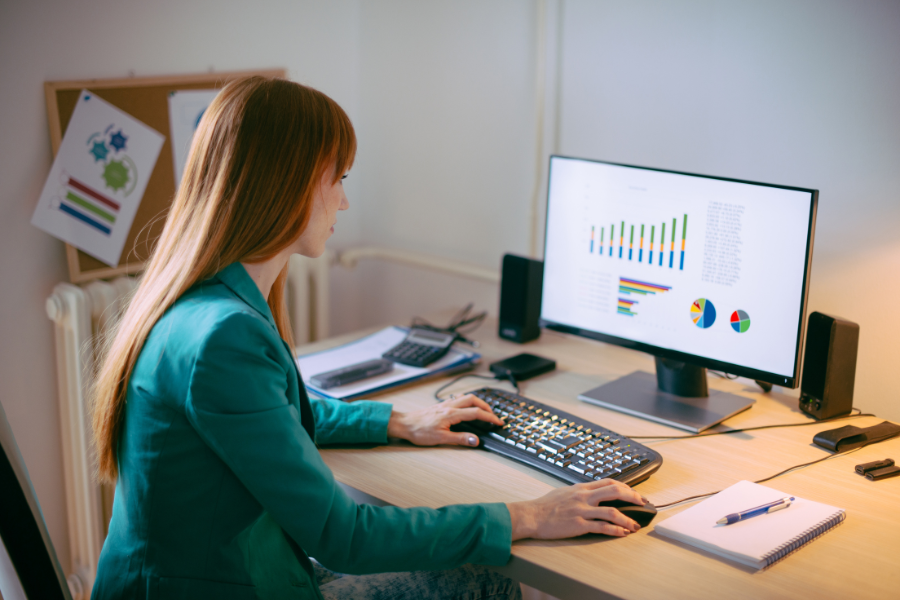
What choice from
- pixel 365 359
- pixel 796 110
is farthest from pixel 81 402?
pixel 796 110

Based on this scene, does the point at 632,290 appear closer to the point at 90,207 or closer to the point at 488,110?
the point at 488,110

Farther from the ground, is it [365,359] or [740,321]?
[740,321]

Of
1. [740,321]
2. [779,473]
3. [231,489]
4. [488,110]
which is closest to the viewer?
[231,489]

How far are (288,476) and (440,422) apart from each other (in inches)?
16.9

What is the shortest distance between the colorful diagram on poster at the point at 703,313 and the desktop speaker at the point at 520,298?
45 cm

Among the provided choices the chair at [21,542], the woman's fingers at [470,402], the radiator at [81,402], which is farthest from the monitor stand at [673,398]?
the radiator at [81,402]

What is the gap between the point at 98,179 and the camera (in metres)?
1.73

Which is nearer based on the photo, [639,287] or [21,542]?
[21,542]

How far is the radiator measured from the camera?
1675mm

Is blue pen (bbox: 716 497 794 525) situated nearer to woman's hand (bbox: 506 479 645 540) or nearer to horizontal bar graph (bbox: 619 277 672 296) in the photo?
woman's hand (bbox: 506 479 645 540)

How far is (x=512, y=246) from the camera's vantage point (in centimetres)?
202

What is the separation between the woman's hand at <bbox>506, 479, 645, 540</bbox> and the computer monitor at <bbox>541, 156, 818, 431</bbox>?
1.17ft

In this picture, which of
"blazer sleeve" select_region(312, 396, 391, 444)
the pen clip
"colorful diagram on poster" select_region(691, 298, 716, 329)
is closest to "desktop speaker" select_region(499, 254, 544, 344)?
"colorful diagram on poster" select_region(691, 298, 716, 329)

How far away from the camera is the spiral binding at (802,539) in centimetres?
95
